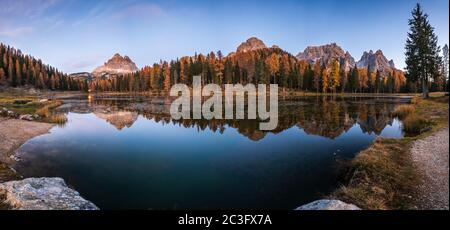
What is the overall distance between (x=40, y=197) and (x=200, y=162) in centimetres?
873

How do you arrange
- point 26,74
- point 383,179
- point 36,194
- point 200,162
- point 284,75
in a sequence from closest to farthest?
point 36,194
point 383,179
point 200,162
point 284,75
point 26,74

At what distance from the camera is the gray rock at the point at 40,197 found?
870cm

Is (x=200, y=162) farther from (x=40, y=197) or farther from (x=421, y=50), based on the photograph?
(x=421, y=50)

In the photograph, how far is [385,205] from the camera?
927cm

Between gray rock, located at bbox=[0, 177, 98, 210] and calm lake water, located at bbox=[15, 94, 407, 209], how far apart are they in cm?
122

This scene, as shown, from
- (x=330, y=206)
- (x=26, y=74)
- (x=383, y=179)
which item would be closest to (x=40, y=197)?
(x=330, y=206)

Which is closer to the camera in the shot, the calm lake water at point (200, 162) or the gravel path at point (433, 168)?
the gravel path at point (433, 168)

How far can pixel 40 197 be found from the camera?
31.0ft

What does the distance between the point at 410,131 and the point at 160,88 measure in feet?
403

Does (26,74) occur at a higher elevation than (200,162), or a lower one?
higher

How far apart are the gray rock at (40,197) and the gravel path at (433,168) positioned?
12.1 metres

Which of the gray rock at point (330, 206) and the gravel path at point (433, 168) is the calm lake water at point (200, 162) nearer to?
the gray rock at point (330, 206)

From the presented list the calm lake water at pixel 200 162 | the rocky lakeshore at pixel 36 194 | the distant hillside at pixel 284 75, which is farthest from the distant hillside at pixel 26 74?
the rocky lakeshore at pixel 36 194
